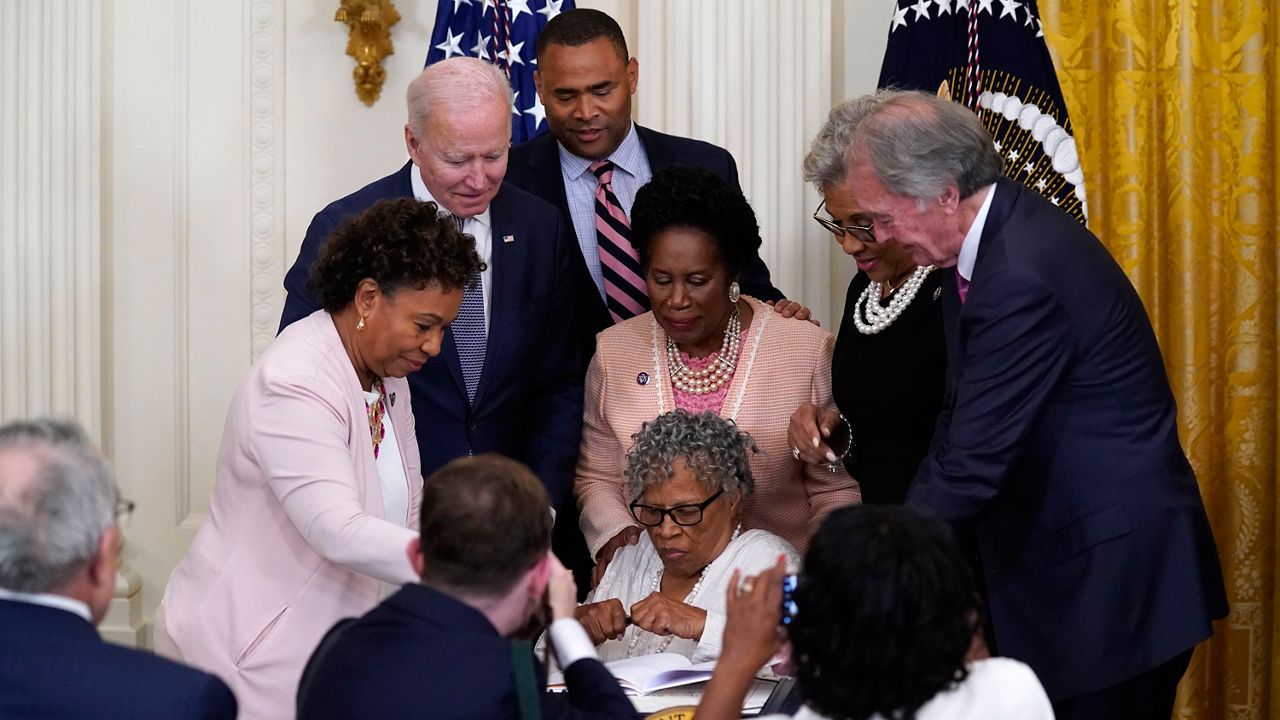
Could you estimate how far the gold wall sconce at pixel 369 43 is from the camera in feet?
17.1

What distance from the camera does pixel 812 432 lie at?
3570mm

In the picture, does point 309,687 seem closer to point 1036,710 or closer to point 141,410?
point 1036,710

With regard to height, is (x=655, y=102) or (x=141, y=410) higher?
(x=655, y=102)

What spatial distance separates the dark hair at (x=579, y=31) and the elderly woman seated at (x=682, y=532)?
120cm

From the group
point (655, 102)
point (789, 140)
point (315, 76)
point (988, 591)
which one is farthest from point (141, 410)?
point (988, 591)

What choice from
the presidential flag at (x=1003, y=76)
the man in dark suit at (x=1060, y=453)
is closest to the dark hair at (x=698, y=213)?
the man in dark suit at (x=1060, y=453)

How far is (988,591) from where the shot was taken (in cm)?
304

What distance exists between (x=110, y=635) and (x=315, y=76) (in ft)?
6.72

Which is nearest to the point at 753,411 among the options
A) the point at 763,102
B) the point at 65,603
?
the point at 763,102

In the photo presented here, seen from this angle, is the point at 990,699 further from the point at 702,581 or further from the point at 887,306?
the point at 887,306

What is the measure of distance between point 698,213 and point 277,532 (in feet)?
4.71

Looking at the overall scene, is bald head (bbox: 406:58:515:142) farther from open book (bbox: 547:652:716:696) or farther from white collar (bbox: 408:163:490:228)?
open book (bbox: 547:652:716:696)

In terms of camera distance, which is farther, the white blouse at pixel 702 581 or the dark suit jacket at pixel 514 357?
the dark suit jacket at pixel 514 357

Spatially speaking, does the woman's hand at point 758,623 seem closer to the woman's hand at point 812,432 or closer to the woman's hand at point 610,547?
the woman's hand at point 812,432
